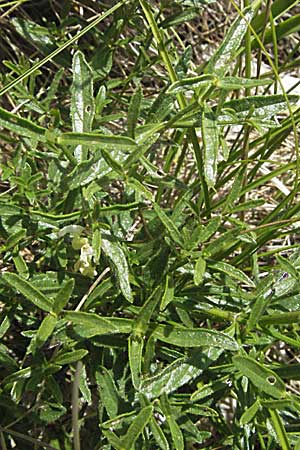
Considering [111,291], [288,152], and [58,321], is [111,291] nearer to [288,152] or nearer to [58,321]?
[58,321]

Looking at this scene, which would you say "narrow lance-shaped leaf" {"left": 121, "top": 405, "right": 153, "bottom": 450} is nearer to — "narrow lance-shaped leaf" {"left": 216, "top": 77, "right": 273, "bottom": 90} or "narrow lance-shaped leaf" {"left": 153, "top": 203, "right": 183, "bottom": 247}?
"narrow lance-shaped leaf" {"left": 153, "top": 203, "right": 183, "bottom": 247}

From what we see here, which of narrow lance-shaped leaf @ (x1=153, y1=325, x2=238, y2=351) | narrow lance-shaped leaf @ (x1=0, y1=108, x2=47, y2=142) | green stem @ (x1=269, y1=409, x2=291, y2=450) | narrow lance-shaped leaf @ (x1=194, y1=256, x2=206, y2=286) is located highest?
narrow lance-shaped leaf @ (x1=0, y1=108, x2=47, y2=142)

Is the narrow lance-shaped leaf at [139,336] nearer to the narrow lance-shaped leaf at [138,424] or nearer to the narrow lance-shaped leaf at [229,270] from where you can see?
the narrow lance-shaped leaf at [138,424]

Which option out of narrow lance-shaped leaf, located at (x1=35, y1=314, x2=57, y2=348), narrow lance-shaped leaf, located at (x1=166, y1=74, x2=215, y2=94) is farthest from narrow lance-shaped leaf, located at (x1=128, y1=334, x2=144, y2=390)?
narrow lance-shaped leaf, located at (x1=166, y1=74, x2=215, y2=94)

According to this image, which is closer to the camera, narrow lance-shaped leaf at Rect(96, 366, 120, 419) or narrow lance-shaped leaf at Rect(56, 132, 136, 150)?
narrow lance-shaped leaf at Rect(56, 132, 136, 150)

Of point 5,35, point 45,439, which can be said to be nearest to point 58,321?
point 45,439

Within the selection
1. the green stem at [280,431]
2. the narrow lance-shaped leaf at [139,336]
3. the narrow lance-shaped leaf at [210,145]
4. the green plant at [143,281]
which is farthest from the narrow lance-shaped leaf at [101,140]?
the green stem at [280,431]

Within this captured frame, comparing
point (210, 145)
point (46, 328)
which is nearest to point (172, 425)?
point (46, 328)

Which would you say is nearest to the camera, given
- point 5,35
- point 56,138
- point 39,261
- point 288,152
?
point 56,138
